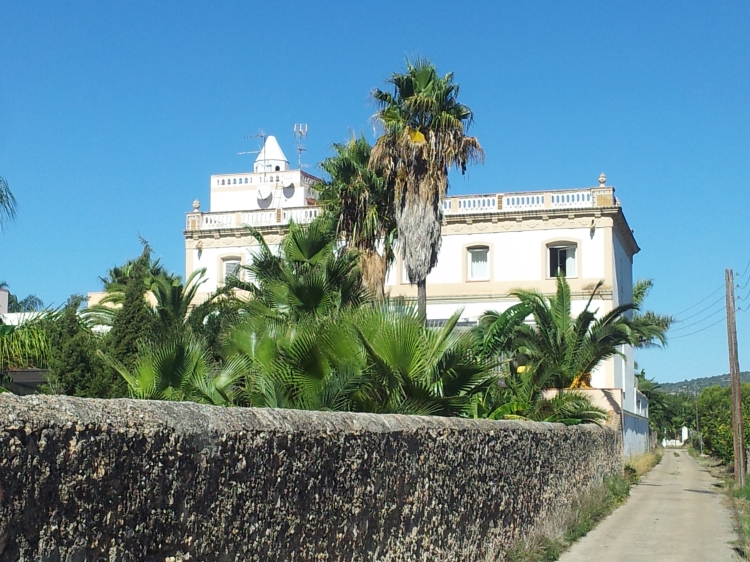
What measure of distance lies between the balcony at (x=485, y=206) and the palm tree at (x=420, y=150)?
1860 cm

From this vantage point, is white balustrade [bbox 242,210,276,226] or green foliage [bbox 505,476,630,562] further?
white balustrade [bbox 242,210,276,226]

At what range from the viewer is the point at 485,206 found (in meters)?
45.9

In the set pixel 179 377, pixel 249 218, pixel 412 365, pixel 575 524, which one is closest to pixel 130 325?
pixel 575 524

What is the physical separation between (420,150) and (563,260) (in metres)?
21.8

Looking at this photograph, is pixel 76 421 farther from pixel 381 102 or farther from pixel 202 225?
pixel 202 225

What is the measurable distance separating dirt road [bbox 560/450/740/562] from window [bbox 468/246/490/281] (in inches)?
774

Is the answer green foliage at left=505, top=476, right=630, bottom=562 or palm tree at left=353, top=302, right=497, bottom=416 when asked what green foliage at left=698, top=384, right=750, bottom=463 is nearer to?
green foliage at left=505, top=476, right=630, bottom=562

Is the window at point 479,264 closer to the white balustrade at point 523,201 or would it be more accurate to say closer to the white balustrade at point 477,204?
the white balustrade at point 477,204

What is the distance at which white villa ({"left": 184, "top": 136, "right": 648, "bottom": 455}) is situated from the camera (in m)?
44.0

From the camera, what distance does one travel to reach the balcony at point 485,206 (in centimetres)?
4425

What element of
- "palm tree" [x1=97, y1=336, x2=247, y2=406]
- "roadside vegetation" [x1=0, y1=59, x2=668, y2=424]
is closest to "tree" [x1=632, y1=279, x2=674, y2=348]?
"roadside vegetation" [x1=0, y1=59, x2=668, y2=424]

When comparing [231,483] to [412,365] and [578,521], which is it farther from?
[578,521]

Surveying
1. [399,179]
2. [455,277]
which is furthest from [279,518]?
[455,277]

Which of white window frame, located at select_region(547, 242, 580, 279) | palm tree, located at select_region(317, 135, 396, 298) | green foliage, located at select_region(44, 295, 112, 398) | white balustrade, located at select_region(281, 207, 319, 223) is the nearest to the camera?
green foliage, located at select_region(44, 295, 112, 398)
